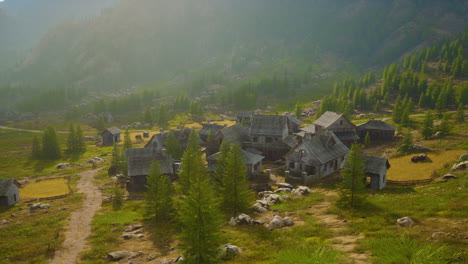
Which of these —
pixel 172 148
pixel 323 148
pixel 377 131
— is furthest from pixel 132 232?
pixel 377 131

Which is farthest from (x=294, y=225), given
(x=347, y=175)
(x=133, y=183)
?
(x=133, y=183)

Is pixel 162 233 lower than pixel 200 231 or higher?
lower

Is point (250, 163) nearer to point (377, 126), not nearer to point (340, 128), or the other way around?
point (340, 128)

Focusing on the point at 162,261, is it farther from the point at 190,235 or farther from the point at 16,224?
the point at 16,224

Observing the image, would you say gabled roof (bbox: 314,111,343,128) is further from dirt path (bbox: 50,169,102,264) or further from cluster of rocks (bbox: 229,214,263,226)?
dirt path (bbox: 50,169,102,264)

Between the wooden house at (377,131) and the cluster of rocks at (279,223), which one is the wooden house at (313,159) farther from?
the wooden house at (377,131)

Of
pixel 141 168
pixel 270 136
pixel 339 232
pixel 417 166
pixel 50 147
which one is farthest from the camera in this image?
pixel 50 147
